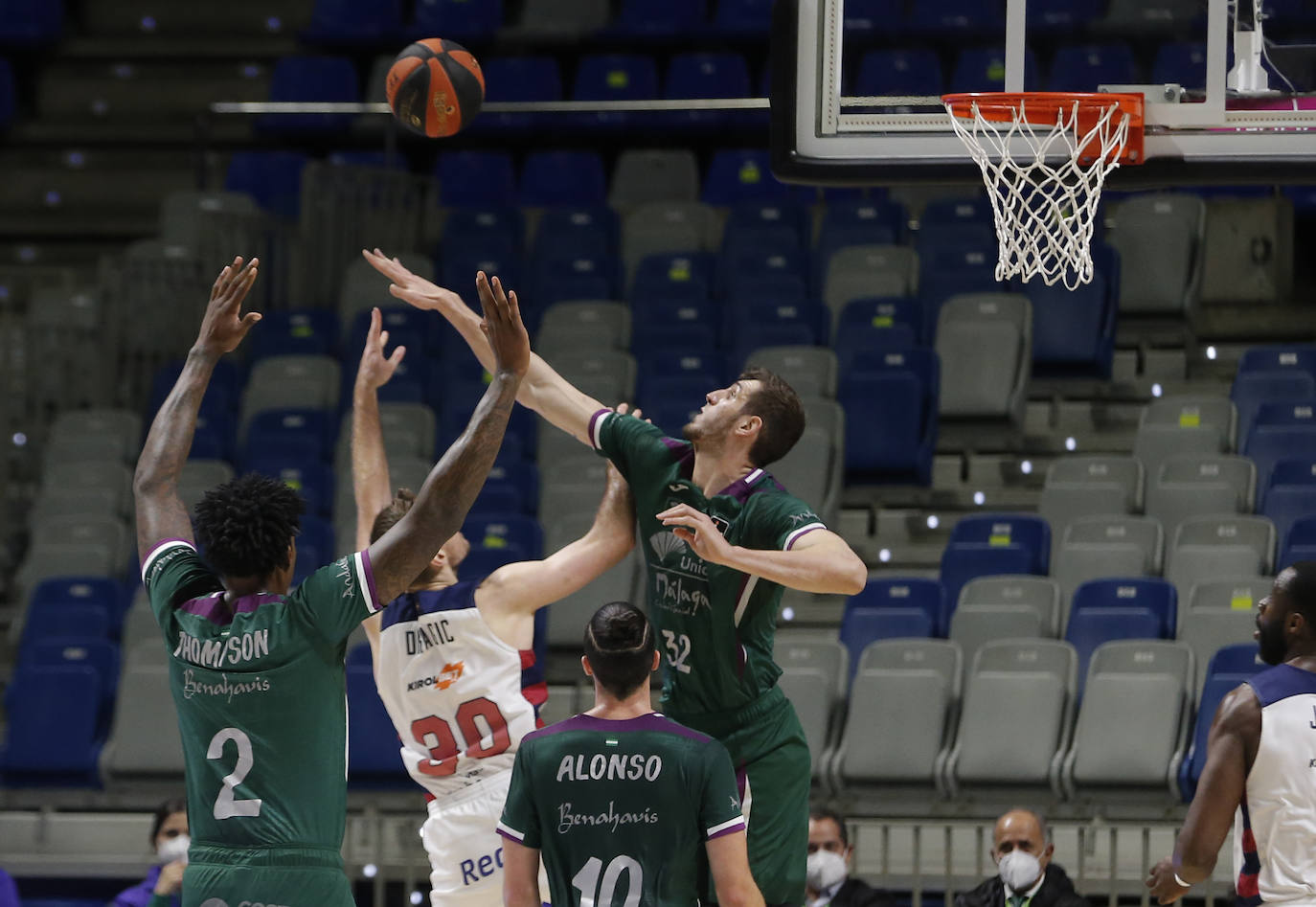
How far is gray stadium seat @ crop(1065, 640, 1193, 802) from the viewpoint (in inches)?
361

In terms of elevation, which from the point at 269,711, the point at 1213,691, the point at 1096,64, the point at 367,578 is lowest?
the point at 1213,691

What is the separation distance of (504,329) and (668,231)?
927 centimetres

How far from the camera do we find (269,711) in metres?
4.80

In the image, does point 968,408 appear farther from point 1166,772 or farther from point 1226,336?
point 1166,772

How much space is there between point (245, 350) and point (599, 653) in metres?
9.26

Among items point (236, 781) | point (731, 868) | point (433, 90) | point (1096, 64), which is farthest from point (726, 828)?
point (1096, 64)

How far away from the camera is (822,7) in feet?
22.4

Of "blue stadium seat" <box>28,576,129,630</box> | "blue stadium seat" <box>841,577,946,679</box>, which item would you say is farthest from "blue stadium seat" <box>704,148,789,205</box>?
"blue stadium seat" <box>28,576,129,630</box>

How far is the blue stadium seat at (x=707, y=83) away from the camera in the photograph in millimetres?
15367

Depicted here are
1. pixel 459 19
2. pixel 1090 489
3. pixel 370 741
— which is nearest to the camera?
pixel 370 741

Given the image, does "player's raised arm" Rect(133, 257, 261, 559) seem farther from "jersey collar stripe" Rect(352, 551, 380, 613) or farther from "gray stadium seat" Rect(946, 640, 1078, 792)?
"gray stadium seat" Rect(946, 640, 1078, 792)

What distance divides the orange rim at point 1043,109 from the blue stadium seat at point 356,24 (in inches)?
433

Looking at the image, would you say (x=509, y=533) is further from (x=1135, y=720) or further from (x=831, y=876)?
(x=1135, y=720)

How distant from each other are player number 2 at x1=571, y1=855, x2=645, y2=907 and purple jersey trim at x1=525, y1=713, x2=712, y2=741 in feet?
1.07
